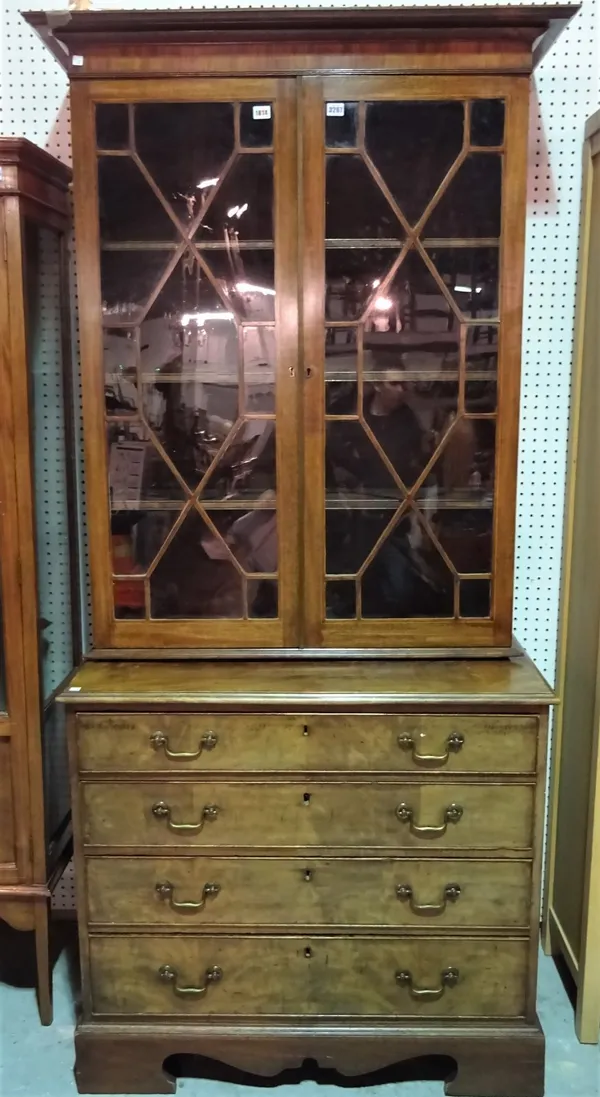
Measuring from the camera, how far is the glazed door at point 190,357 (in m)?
1.64

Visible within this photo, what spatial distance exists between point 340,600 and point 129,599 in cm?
45

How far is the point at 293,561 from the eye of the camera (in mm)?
1756

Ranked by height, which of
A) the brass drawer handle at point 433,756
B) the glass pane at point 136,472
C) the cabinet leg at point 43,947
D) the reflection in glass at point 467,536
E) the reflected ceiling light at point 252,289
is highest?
the reflected ceiling light at point 252,289

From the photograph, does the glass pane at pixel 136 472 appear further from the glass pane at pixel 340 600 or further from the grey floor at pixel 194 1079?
the grey floor at pixel 194 1079

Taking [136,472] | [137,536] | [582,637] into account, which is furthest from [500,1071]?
[136,472]

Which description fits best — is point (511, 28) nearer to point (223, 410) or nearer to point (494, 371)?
point (494, 371)

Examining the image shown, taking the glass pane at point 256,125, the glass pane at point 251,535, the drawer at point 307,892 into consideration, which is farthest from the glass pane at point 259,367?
the drawer at point 307,892

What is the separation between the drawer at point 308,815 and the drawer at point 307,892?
1.7 inches

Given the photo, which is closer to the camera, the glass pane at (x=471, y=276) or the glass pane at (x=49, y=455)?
the glass pane at (x=471, y=276)

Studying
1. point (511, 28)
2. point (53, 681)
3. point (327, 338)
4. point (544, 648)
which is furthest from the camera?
point (544, 648)

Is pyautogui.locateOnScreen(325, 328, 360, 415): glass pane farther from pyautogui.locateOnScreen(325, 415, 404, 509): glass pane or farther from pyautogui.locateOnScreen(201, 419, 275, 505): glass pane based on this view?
pyautogui.locateOnScreen(201, 419, 275, 505): glass pane

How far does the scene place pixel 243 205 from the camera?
5.43 feet

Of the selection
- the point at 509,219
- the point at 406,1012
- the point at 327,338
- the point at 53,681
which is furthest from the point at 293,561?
the point at 406,1012

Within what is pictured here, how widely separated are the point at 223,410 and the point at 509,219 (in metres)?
0.68
